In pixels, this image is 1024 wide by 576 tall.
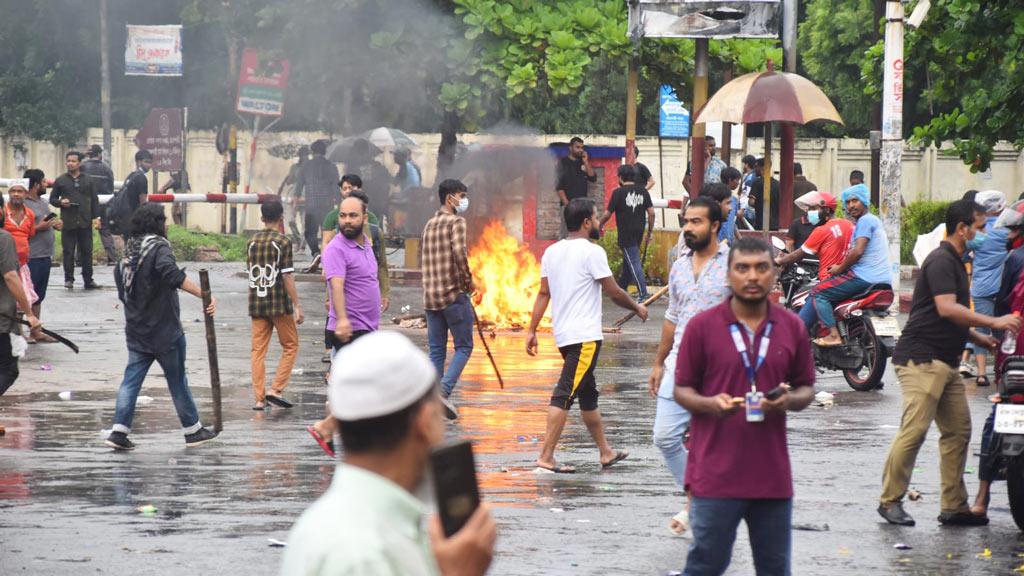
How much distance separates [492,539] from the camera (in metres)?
3.07

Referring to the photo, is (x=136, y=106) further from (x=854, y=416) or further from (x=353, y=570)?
(x=353, y=570)

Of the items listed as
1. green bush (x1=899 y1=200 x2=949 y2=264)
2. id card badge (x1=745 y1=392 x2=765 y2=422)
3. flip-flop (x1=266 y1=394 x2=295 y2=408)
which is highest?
id card badge (x1=745 y1=392 x2=765 y2=422)

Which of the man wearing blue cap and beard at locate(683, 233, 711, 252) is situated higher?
beard at locate(683, 233, 711, 252)

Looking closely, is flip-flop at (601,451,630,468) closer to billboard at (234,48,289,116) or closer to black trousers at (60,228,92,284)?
black trousers at (60,228,92,284)

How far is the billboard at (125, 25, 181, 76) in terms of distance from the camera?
37781 mm

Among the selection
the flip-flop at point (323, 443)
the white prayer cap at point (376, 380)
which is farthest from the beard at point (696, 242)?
the white prayer cap at point (376, 380)

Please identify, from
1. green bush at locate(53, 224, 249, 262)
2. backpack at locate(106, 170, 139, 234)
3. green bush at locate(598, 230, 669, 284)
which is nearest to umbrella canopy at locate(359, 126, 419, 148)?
green bush at locate(53, 224, 249, 262)

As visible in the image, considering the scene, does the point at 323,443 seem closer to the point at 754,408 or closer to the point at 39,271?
the point at 754,408

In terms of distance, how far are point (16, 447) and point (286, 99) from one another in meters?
24.5

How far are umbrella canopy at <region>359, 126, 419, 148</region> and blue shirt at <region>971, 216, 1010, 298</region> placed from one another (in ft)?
65.3

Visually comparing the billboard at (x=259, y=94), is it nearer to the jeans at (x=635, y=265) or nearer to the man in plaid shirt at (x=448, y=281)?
the jeans at (x=635, y=265)

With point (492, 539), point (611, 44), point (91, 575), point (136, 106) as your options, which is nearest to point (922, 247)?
point (611, 44)

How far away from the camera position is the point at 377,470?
2.85m

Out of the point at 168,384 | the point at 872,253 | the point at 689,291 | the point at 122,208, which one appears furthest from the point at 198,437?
the point at 122,208
